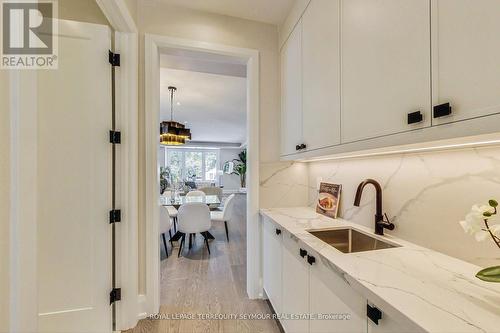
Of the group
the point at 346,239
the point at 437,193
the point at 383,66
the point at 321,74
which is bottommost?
the point at 346,239

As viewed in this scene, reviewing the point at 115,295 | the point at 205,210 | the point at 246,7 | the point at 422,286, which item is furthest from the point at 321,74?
the point at 205,210

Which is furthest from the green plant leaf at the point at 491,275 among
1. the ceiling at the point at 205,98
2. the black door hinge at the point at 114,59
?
the ceiling at the point at 205,98

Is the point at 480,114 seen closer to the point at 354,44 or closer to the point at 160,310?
the point at 354,44

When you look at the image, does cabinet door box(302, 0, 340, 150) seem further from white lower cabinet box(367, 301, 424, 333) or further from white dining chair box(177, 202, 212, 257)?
white dining chair box(177, 202, 212, 257)

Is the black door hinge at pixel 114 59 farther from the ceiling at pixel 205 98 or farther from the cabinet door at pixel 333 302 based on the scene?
the cabinet door at pixel 333 302

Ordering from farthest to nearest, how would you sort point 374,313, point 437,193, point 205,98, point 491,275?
point 205,98 → point 437,193 → point 374,313 → point 491,275

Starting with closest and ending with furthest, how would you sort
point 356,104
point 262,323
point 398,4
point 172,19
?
point 398,4, point 356,104, point 262,323, point 172,19

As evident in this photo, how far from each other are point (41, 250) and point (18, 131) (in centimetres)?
128

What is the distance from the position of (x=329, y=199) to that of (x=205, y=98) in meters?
3.43

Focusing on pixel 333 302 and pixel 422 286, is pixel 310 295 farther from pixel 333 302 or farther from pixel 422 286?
pixel 422 286

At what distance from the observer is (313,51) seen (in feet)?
4.88

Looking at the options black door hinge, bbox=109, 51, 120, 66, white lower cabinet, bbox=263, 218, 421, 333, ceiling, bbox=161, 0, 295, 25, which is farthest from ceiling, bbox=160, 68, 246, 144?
white lower cabinet, bbox=263, 218, 421, 333

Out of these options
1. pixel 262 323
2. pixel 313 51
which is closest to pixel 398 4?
pixel 313 51

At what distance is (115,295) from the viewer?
1669 millimetres
